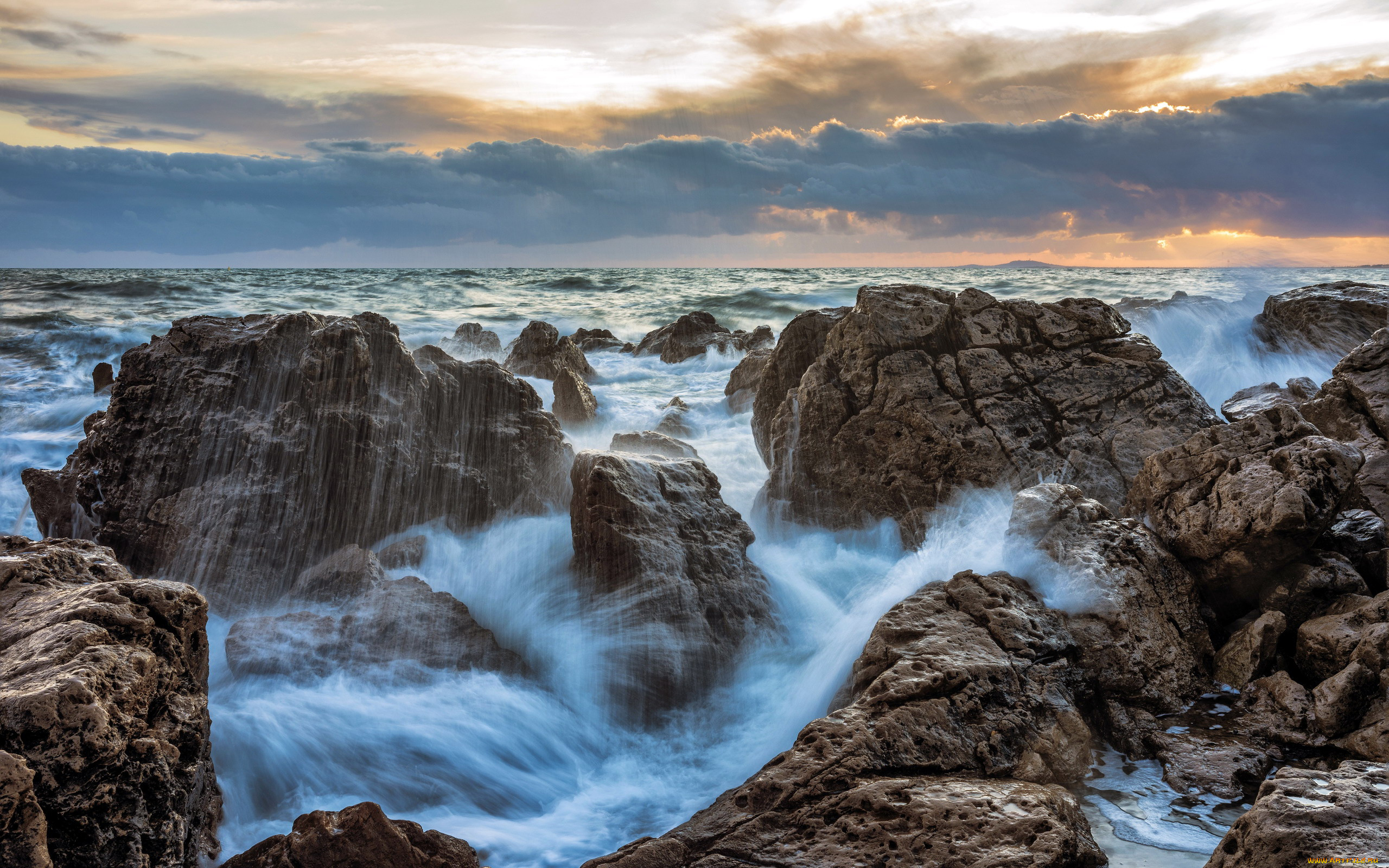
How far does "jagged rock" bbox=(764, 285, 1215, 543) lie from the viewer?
6191 millimetres

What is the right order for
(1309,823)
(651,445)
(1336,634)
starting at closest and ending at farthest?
(1309,823), (1336,634), (651,445)

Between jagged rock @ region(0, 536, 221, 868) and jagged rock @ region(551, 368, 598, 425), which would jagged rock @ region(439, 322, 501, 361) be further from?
jagged rock @ region(0, 536, 221, 868)

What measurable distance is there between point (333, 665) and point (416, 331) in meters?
18.5

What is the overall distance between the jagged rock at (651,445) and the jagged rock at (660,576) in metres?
1.88

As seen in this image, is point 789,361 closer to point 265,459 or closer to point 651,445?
point 651,445

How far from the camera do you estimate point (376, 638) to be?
5023 mm

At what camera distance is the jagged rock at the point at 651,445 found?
7965 mm

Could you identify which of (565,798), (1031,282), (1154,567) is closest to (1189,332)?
(1154,567)

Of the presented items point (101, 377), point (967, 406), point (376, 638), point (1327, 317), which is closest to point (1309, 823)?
point (967, 406)

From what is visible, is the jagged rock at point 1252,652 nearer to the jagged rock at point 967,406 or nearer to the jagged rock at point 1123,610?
the jagged rock at point 1123,610

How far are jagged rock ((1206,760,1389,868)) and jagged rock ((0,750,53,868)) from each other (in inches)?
145

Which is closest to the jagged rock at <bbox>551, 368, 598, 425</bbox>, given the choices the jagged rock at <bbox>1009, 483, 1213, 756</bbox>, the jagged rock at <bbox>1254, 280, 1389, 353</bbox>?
the jagged rock at <bbox>1009, 483, 1213, 756</bbox>

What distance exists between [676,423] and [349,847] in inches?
314

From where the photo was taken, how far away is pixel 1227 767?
365cm
